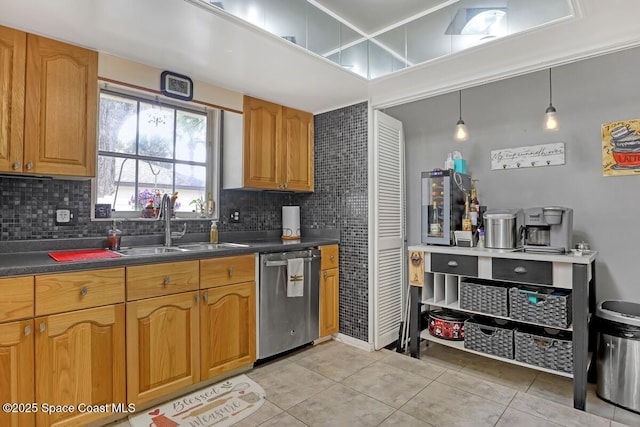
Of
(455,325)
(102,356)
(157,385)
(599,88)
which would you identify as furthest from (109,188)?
(599,88)

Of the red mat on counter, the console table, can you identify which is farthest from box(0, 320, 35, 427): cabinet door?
the console table

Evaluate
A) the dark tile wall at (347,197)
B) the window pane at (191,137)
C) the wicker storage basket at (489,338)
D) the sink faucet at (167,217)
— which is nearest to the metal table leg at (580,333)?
the wicker storage basket at (489,338)

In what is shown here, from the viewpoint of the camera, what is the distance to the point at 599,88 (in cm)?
255

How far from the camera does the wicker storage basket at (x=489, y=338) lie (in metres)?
2.38

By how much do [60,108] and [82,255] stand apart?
843 millimetres

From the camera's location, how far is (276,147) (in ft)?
10.1

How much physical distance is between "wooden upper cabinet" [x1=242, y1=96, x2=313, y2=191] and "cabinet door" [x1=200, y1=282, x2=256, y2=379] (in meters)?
0.92

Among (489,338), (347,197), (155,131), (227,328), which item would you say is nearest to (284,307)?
(227,328)

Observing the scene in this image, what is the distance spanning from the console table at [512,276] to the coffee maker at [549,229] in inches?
4.6

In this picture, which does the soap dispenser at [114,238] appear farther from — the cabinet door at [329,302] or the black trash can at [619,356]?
the black trash can at [619,356]

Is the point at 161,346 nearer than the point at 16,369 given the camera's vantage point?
No

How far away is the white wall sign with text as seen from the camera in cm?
272

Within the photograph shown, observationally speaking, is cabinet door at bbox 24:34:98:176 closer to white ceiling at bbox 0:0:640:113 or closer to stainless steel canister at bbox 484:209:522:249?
white ceiling at bbox 0:0:640:113

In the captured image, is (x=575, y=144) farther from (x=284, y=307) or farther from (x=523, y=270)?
(x=284, y=307)
